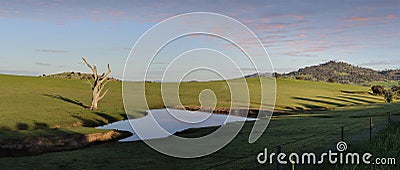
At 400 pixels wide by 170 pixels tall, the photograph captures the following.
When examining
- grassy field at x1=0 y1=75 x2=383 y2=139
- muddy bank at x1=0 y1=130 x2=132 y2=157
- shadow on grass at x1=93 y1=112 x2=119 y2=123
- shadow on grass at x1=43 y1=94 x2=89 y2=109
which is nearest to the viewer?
muddy bank at x1=0 y1=130 x2=132 y2=157

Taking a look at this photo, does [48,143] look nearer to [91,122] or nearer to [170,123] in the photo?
[91,122]

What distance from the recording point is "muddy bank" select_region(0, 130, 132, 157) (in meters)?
26.2

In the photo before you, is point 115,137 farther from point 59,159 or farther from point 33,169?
point 33,169

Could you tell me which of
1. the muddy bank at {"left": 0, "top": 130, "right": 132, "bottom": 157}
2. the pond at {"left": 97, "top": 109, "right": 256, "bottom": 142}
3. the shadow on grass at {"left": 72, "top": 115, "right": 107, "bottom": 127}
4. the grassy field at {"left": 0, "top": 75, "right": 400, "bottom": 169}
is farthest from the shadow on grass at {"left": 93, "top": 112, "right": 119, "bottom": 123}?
the muddy bank at {"left": 0, "top": 130, "right": 132, "bottom": 157}

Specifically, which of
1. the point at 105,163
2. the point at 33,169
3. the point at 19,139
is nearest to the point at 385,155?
the point at 105,163

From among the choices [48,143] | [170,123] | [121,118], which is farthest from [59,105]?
[48,143]

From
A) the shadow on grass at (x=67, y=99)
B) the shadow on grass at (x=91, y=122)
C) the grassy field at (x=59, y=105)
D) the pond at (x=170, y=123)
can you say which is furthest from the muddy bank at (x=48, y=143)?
the shadow on grass at (x=67, y=99)

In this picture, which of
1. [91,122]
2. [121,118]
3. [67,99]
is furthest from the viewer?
[67,99]

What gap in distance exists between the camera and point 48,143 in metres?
28.6

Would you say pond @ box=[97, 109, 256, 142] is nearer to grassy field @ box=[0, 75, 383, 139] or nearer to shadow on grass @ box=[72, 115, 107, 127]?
shadow on grass @ box=[72, 115, 107, 127]

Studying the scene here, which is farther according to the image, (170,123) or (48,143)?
(170,123)

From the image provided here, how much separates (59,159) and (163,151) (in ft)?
21.1

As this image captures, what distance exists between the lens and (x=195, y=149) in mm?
24781

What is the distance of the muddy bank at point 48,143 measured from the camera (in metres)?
26.2
